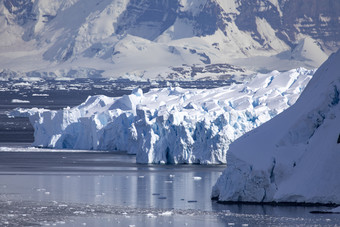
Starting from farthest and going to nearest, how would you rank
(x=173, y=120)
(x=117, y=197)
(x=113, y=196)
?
(x=173, y=120) → (x=113, y=196) → (x=117, y=197)

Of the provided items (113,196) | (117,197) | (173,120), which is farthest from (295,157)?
(173,120)

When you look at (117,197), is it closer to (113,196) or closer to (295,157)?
(113,196)

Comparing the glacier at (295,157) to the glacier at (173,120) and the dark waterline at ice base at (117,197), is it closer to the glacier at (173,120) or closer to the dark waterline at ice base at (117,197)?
the dark waterline at ice base at (117,197)

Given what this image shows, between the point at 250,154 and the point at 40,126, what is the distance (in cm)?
3097

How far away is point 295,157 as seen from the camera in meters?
34.0

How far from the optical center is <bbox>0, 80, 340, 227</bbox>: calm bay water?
3241cm

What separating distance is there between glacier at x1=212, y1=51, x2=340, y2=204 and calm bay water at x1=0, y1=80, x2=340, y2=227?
538 mm

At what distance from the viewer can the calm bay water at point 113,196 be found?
3241 centimetres

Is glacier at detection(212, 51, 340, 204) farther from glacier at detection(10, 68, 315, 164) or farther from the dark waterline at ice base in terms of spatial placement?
glacier at detection(10, 68, 315, 164)

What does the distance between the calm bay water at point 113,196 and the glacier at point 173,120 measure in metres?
1.32

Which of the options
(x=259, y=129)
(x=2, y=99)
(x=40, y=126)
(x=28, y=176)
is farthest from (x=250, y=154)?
(x=2, y=99)

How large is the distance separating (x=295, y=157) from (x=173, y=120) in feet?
62.0

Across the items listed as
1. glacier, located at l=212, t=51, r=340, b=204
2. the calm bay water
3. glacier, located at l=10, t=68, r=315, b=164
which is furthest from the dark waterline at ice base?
glacier, located at l=10, t=68, r=315, b=164

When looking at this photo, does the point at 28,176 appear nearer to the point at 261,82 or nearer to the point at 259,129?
the point at 259,129
